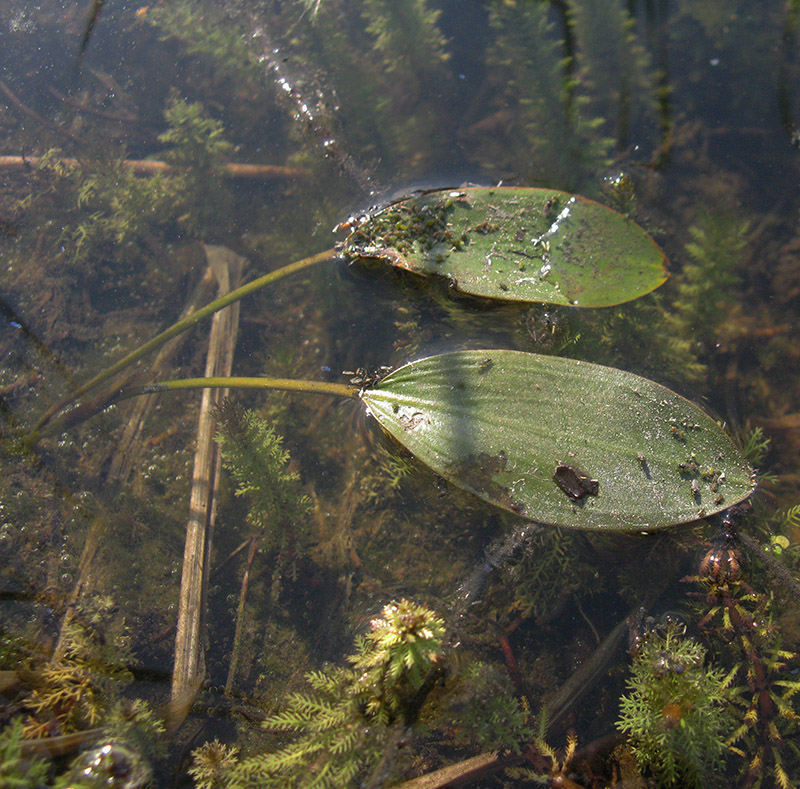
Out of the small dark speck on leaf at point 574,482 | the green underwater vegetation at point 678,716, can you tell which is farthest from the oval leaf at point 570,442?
the green underwater vegetation at point 678,716

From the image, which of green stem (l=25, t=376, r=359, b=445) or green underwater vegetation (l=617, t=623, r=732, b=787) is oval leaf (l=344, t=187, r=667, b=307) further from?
green underwater vegetation (l=617, t=623, r=732, b=787)

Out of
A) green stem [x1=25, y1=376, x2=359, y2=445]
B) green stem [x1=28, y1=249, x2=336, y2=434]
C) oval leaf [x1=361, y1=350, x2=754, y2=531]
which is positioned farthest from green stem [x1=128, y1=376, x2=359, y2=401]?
oval leaf [x1=361, y1=350, x2=754, y2=531]

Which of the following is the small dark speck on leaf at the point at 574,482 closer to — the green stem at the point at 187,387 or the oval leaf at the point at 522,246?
the oval leaf at the point at 522,246

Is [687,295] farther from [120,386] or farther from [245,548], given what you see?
[120,386]

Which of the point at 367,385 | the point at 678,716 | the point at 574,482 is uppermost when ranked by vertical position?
the point at 367,385

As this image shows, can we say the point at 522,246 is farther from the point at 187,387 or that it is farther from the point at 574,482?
the point at 187,387

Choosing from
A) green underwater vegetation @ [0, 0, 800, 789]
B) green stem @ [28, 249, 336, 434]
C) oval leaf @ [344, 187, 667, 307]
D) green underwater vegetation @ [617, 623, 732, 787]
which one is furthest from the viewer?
green stem @ [28, 249, 336, 434]

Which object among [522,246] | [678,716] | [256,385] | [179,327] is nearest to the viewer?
[678,716]

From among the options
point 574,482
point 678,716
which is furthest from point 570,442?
point 678,716
